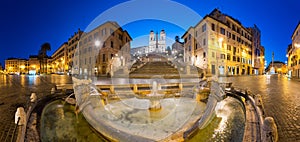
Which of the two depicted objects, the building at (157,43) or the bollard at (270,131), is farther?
the building at (157,43)

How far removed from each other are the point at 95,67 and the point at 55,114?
33714mm

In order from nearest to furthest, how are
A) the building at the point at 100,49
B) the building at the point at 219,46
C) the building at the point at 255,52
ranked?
the building at the point at 219,46
the building at the point at 100,49
the building at the point at 255,52

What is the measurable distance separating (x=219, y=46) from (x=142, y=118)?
116ft

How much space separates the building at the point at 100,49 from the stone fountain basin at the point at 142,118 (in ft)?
89.7

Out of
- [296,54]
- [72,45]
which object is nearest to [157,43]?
[72,45]

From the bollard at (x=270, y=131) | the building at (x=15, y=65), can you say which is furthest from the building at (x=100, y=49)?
the building at (x=15, y=65)

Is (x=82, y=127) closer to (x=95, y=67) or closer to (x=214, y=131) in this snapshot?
(x=214, y=131)

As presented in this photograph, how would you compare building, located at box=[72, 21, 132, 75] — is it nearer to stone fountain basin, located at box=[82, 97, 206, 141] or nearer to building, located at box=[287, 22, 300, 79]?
stone fountain basin, located at box=[82, 97, 206, 141]

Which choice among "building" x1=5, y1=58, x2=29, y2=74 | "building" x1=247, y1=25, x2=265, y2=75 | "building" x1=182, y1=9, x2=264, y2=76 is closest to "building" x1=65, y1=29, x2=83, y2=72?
"building" x1=182, y1=9, x2=264, y2=76

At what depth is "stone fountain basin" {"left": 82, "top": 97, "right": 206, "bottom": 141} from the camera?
19.5 ft

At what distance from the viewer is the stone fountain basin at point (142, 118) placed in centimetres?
594

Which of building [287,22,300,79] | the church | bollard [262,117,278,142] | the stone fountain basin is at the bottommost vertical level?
the stone fountain basin

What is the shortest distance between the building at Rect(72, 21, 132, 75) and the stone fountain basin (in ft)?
89.7

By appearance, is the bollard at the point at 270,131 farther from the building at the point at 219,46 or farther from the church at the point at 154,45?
the church at the point at 154,45
